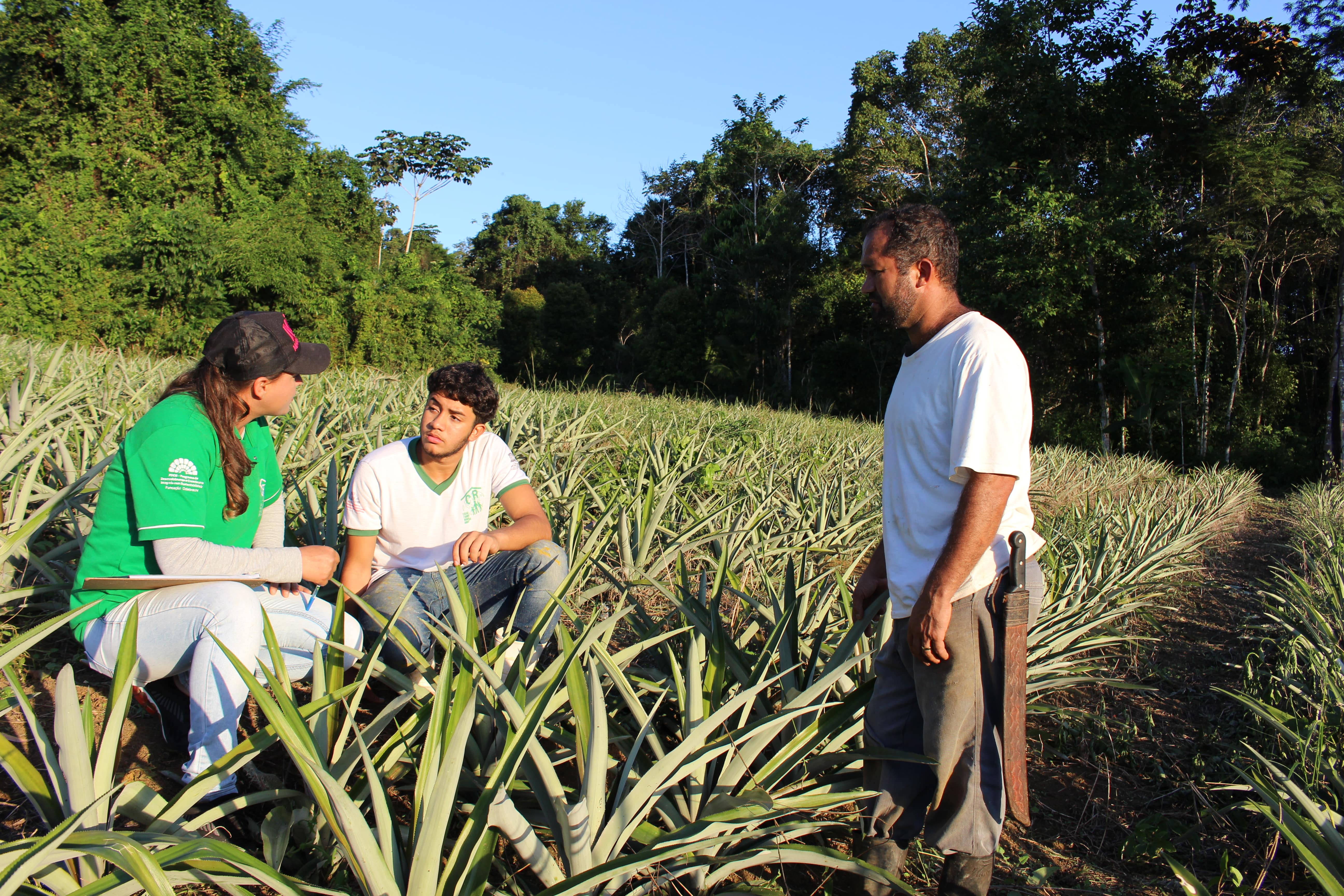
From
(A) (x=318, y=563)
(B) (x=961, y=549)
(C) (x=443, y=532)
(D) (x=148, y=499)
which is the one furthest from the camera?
(C) (x=443, y=532)

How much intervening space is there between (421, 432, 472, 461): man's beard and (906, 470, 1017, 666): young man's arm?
1.50 meters

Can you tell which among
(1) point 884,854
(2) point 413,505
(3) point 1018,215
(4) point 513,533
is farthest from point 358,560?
(3) point 1018,215

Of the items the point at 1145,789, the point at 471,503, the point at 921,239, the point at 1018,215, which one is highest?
the point at 1018,215

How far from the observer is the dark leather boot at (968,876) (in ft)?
5.67

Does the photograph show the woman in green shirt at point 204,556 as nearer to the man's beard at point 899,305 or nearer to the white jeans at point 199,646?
the white jeans at point 199,646

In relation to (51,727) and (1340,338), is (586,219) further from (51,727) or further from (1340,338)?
(51,727)

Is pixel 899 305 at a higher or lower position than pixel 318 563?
higher

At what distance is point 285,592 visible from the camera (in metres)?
2.14

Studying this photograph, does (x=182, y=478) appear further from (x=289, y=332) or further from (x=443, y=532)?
(x=443, y=532)

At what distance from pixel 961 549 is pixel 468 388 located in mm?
1546

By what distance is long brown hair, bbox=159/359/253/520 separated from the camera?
2.02 m

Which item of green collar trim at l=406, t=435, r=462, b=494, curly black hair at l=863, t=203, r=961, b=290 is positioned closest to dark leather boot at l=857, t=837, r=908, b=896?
curly black hair at l=863, t=203, r=961, b=290

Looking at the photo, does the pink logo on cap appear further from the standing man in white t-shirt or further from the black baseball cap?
the standing man in white t-shirt

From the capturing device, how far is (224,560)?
1945mm
